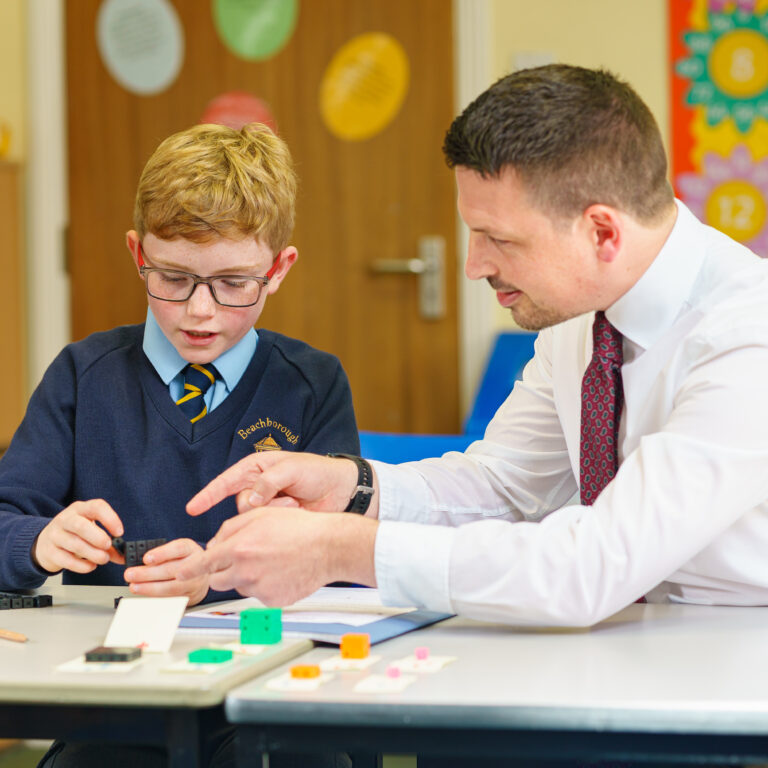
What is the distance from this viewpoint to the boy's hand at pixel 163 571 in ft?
3.84

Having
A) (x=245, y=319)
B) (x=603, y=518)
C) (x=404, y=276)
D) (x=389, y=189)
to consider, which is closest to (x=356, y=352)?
(x=404, y=276)

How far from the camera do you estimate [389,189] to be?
3.45m

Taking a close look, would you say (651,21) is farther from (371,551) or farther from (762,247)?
(371,551)

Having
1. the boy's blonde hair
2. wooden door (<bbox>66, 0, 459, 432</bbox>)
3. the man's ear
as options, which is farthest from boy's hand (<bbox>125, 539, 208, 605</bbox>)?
wooden door (<bbox>66, 0, 459, 432</bbox>)

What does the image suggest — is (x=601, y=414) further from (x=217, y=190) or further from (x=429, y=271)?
(x=429, y=271)

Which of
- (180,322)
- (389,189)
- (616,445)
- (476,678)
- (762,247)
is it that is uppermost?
(389,189)

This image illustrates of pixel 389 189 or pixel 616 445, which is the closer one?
pixel 616 445

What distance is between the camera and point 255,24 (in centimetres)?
349

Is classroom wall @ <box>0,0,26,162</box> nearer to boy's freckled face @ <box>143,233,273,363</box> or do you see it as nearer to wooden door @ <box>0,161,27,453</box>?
wooden door @ <box>0,161,27,453</box>

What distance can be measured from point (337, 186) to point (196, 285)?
207 centimetres

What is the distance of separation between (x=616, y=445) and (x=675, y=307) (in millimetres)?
181

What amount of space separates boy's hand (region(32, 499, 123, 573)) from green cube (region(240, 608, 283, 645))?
0.82 feet

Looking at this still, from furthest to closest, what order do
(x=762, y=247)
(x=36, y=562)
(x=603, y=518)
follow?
(x=762, y=247), (x=36, y=562), (x=603, y=518)

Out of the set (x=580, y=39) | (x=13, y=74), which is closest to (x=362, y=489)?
(x=580, y=39)
